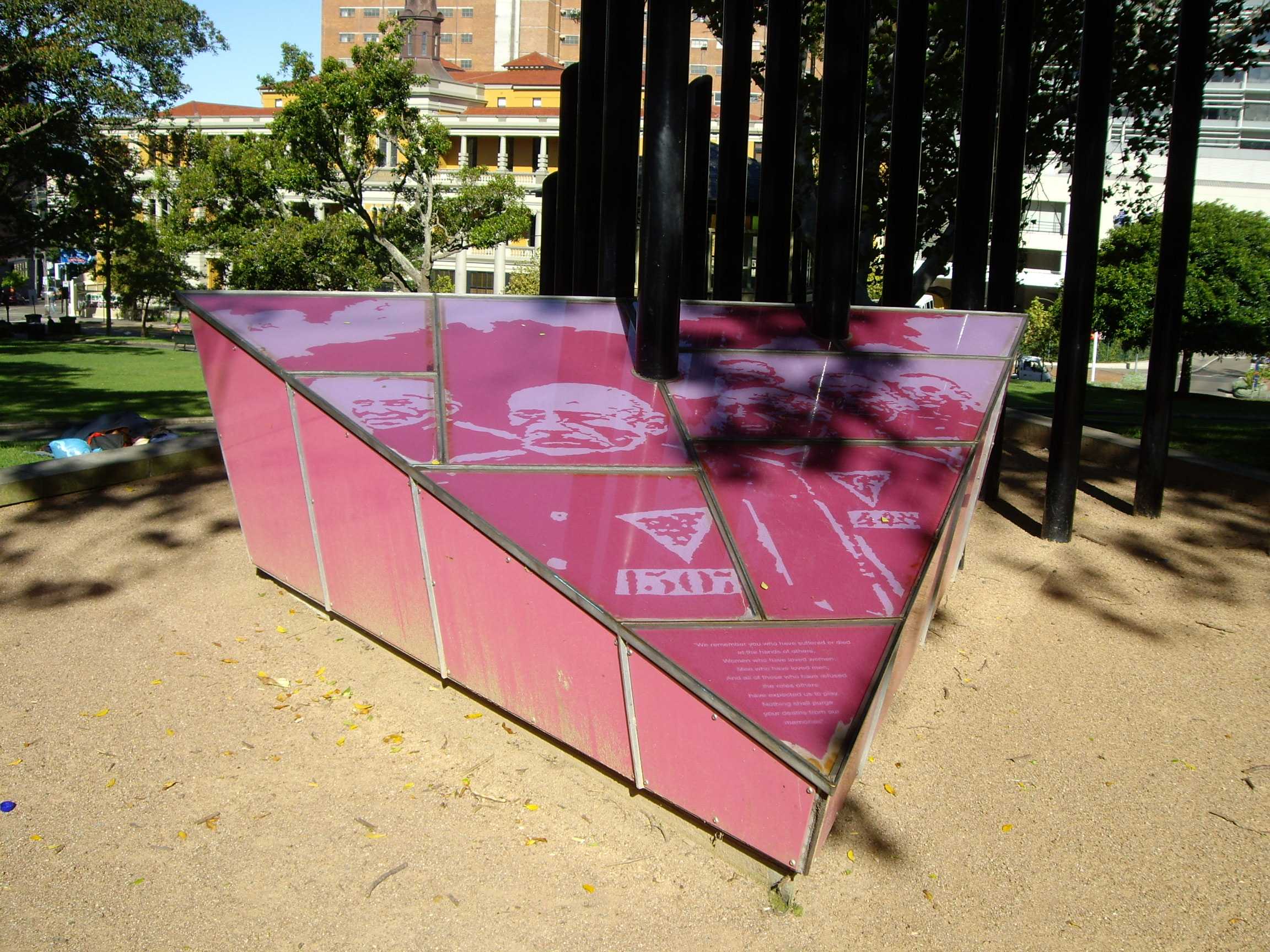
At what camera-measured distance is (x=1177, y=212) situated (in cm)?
682

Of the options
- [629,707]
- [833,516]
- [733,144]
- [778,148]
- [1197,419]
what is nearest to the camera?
[629,707]

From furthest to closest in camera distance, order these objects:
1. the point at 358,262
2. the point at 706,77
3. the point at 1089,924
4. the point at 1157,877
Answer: the point at 358,262 < the point at 706,77 < the point at 1157,877 < the point at 1089,924

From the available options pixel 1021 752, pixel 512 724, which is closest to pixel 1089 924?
pixel 1021 752

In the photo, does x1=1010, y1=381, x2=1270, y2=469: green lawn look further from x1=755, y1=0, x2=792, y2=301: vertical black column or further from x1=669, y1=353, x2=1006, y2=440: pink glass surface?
x1=669, y1=353, x2=1006, y2=440: pink glass surface

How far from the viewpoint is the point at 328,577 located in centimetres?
499

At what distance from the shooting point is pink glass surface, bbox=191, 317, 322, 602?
5098mm

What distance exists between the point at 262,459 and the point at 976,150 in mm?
5138

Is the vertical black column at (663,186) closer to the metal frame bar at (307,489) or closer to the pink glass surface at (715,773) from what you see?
the metal frame bar at (307,489)

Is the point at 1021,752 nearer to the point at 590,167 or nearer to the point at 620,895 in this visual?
the point at 620,895

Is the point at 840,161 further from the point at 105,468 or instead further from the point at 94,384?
the point at 94,384

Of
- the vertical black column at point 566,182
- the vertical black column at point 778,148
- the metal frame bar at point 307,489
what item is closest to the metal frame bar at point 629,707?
the metal frame bar at point 307,489

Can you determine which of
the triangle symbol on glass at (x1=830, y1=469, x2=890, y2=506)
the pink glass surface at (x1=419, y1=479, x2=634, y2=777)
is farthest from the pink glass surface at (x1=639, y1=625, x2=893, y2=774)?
the triangle symbol on glass at (x1=830, y1=469, x2=890, y2=506)

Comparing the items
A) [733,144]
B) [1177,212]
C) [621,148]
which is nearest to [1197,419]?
[1177,212]

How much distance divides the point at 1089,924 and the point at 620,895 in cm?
148
